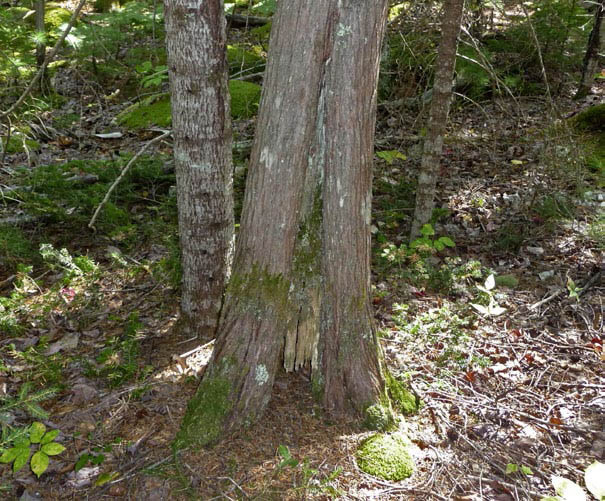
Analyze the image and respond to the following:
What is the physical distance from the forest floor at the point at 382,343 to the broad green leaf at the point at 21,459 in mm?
92

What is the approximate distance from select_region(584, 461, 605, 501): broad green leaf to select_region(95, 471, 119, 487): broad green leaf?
2.02 metres

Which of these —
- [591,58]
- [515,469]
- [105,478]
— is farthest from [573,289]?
[591,58]

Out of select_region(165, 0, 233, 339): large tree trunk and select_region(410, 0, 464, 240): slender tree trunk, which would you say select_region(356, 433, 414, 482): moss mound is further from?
select_region(410, 0, 464, 240): slender tree trunk

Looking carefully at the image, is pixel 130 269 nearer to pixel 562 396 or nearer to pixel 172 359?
pixel 172 359

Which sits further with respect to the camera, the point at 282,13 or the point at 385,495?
the point at 385,495

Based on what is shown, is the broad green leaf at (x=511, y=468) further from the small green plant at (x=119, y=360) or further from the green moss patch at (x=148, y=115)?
the green moss patch at (x=148, y=115)

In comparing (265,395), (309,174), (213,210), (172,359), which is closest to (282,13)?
(309,174)

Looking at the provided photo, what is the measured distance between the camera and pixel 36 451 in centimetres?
241

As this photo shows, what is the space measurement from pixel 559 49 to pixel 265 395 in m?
7.60

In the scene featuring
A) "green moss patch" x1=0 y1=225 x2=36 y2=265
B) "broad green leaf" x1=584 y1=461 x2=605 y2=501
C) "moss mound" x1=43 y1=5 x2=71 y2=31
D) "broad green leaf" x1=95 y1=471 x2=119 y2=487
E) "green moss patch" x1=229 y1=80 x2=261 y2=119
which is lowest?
"broad green leaf" x1=95 y1=471 x2=119 y2=487

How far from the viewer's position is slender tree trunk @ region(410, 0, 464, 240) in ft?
13.5

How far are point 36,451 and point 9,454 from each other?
0.15m

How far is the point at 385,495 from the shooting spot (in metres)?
2.36

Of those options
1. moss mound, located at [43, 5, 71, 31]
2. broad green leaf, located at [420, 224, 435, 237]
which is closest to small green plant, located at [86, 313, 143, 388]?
broad green leaf, located at [420, 224, 435, 237]
